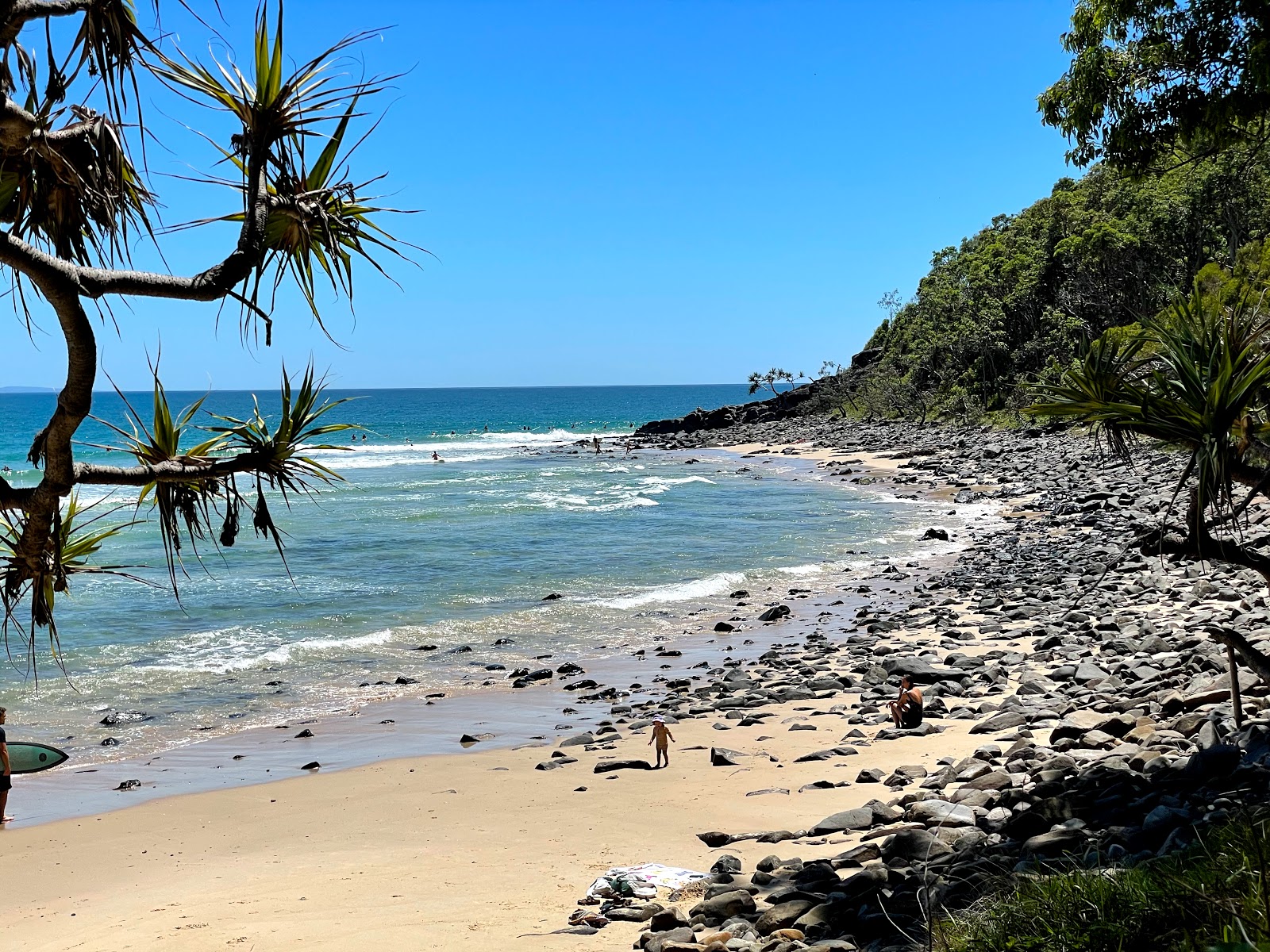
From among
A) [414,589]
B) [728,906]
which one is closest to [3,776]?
[728,906]

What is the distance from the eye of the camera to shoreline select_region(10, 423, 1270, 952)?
691 cm

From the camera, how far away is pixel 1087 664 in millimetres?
11695

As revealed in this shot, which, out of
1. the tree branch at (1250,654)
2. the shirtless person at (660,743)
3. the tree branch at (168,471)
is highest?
the tree branch at (168,471)

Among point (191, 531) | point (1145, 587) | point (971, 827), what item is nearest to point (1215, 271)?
point (1145, 587)

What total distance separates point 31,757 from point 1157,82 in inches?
551

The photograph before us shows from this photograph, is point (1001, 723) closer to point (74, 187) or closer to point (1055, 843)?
point (1055, 843)

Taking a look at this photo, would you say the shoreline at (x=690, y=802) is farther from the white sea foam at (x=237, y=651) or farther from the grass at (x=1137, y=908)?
the white sea foam at (x=237, y=651)

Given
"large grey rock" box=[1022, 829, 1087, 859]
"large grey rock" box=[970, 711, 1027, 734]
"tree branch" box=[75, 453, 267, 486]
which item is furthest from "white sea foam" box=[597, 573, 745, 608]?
"tree branch" box=[75, 453, 267, 486]

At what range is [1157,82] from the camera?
8062mm

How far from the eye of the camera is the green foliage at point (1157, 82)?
294 inches

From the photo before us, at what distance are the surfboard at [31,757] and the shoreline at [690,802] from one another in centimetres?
175

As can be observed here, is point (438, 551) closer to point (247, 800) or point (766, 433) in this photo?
point (247, 800)

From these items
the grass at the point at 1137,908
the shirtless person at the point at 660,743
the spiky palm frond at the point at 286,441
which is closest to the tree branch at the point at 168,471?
the spiky palm frond at the point at 286,441

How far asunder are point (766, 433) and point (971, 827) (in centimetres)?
6802
